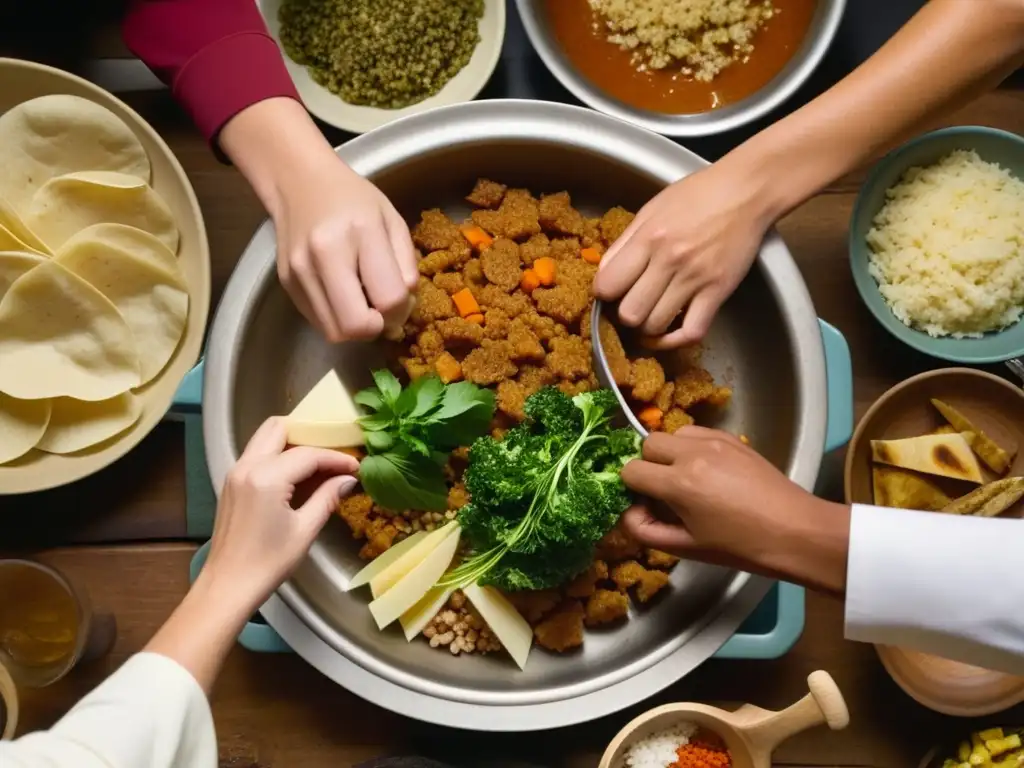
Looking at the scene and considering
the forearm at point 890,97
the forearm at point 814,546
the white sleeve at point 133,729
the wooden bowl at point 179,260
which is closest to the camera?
the white sleeve at point 133,729

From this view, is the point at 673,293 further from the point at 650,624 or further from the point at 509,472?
the point at 650,624

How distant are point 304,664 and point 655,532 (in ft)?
2.29

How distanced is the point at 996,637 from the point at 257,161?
45.6 inches

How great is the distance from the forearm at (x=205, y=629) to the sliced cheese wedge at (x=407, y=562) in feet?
0.81

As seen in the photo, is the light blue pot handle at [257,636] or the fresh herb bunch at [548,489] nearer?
the fresh herb bunch at [548,489]

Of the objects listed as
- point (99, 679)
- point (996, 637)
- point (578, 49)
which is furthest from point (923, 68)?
point (99, 679)

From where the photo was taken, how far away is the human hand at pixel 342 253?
3.98 feet

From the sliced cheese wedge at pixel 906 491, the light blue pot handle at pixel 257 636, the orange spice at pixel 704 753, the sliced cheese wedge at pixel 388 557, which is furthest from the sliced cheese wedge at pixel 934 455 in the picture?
the light blue pot handle at pixel 257 636

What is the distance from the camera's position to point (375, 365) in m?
1.49

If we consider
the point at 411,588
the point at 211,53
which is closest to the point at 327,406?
the point at 411,588

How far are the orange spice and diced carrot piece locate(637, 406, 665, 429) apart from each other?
0.50m

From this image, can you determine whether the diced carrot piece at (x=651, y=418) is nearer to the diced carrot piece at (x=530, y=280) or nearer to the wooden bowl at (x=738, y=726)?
the diced carrot piece at (x=530, y=280)

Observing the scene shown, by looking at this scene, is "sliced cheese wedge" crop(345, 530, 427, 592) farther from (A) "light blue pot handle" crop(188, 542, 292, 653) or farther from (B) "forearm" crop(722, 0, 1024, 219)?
(B) "forearm" crop(722, 0, 1024, 219)

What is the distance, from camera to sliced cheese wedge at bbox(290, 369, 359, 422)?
1.32 meters
